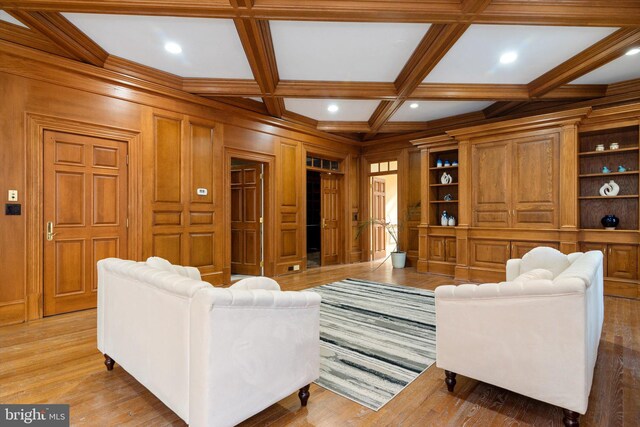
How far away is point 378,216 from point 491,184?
3.31 meters

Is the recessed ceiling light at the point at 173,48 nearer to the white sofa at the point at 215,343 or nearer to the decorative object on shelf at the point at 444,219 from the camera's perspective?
the white sofa at the point at 215,343

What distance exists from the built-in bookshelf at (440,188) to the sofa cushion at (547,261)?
10.5 ft

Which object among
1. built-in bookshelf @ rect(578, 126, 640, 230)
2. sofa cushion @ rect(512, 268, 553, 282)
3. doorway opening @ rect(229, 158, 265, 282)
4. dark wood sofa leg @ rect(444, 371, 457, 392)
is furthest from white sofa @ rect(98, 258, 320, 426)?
built-in bookshelf @ rect(578, 126, 640, 230)

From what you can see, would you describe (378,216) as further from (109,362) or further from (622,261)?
(109,362)

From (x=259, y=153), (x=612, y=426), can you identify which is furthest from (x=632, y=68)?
(x=259, y=153)

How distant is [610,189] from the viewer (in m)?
4.70

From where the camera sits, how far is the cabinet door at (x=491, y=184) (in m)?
5.25

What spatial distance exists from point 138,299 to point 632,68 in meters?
5.87

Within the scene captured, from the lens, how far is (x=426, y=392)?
82.0 inches

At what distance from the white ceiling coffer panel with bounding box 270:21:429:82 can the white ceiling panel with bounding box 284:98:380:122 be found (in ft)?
3.09

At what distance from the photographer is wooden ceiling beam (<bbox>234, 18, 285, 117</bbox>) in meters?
3.02

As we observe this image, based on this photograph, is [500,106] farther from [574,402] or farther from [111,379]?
[111,379]

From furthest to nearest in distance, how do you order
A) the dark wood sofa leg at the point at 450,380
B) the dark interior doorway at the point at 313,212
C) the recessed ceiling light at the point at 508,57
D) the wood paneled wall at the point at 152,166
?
the dark interior doorway at the point at 313,212 < the recessed ceiling light at the point at 508,57 < the wood paneled wall at the point at 152,166 < the dark wood sofa leg at the point at 450,380

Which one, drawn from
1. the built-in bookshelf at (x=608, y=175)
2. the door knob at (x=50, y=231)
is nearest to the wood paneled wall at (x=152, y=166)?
the door knob at (x=50, y=231)
